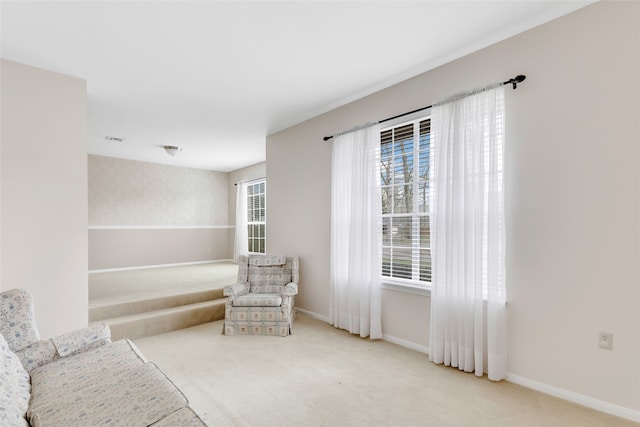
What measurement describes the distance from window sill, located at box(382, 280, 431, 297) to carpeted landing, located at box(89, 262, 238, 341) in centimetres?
230

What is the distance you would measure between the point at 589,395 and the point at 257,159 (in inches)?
248

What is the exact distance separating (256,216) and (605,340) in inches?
257

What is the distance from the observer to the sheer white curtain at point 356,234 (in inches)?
133

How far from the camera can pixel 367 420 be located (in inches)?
78.2

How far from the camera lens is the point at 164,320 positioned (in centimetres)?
375

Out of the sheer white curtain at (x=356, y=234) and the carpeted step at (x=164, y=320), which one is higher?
the sheer white curtain at (x=356, y=234)

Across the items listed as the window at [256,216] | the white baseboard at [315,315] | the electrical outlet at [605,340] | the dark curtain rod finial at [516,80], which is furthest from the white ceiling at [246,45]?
the window at [256,216]

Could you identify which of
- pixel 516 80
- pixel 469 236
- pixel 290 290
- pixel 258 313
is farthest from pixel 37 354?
pixel 516 80

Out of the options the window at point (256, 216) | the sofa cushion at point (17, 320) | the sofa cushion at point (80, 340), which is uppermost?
the window at point (256, 216)

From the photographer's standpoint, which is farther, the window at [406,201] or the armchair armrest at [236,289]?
the armchair armrest at [236,289]

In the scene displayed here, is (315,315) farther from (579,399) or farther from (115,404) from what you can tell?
(115,404)

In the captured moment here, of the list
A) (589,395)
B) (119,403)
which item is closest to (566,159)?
(589,395)

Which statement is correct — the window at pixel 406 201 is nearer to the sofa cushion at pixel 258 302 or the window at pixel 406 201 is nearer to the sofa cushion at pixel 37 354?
the sofa cushion at pixel 258 302

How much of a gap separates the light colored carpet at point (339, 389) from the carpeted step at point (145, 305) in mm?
818
